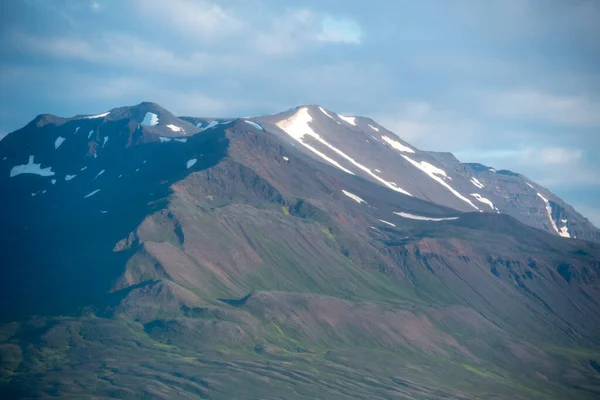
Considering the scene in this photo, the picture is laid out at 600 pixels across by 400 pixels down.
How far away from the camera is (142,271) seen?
189250mm

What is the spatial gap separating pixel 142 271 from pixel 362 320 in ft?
171

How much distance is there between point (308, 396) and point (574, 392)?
77.8 m

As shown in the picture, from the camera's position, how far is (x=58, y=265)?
200 metres

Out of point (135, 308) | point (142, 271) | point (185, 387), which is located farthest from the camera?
point (142, 271)

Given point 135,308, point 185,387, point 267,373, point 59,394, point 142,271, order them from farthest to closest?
point 142,271, point 135,308, point 267,373, point 185,387, point 59,394

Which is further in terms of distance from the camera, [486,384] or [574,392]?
[574,392]

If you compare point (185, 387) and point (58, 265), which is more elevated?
point (58, 265)

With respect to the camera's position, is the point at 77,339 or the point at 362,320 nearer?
the point at 77,339

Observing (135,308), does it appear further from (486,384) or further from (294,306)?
(486,384)

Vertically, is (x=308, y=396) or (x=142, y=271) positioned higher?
(x=142, y=271)

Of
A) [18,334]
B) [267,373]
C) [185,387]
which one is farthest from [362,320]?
[18,334]

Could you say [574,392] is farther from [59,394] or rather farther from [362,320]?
[59,394]

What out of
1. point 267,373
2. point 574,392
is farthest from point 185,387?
point 574,392

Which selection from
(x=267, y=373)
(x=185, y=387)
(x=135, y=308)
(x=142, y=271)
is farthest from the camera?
(x=142, y=271)
